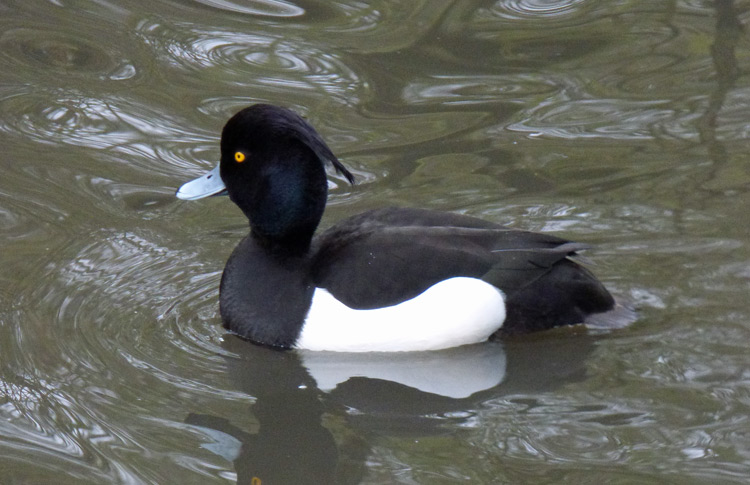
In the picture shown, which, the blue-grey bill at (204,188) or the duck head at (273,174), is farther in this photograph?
the blue-grey bill at (204,188)

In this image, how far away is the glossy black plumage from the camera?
15.1ft

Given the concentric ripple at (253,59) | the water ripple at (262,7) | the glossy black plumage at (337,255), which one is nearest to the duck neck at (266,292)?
the glossy black plumage at (337,255)

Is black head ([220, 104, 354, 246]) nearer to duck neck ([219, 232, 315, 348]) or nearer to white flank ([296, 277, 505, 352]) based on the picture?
duck neck ([219, 232, 315, 348])

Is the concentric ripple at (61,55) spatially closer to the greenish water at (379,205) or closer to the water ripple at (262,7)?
the greenish water at (379,205)

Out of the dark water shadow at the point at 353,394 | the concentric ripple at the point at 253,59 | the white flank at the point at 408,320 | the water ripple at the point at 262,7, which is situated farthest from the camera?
the water ripple at the point at 262,7

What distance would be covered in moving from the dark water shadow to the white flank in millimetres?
71

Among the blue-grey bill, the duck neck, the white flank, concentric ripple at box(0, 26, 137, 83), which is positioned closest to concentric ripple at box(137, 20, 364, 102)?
concentric ripple at box(0, 26, 137, 83)

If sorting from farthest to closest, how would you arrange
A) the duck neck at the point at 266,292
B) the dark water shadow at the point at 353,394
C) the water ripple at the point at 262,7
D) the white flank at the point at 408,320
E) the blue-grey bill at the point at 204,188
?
the water ripple at the point at 262,7 → the blue-grey bill at the point at 204,188 → the duck neck at the point at 266,292 → the white flank at the point at 408,320 → the dark water shadow at the point at 353,394

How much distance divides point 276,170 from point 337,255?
0.45 meters

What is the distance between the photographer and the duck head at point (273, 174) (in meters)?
4.66

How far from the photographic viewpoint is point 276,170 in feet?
15.6

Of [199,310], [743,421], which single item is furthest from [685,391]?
[199,310]

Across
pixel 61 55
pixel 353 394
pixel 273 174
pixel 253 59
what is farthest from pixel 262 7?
pixel 353 394

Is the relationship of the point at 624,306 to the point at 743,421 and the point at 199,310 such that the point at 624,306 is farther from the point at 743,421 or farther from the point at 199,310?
the point at 199,310
